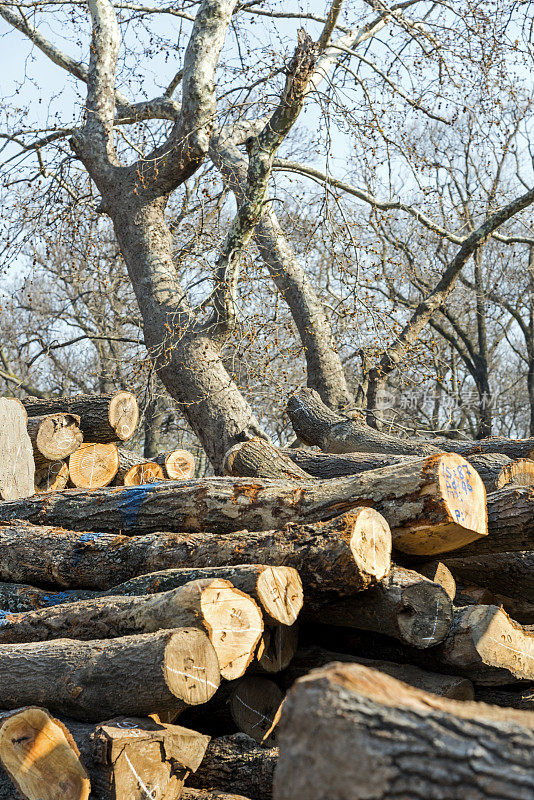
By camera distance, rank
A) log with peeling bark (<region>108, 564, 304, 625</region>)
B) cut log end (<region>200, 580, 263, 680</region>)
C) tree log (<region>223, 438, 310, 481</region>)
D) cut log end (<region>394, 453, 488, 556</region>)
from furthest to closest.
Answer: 1. tree log (<region>223, 438, 310, 481</region>)
2. cut log end (<region>394, 453, 488, 556</region>)
3. log with peeling bark (<region>108, 564, 304, 625</region>)
4. cut log end (<region>200, 580, 263, 680</region>)

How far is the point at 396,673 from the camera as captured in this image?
366 centimetres

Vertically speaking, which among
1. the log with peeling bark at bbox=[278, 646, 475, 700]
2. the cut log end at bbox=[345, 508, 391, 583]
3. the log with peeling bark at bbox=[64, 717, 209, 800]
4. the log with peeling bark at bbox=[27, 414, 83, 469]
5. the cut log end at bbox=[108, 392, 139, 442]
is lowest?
the log with peeling bark at bbox=[64, 717, 209, 800]

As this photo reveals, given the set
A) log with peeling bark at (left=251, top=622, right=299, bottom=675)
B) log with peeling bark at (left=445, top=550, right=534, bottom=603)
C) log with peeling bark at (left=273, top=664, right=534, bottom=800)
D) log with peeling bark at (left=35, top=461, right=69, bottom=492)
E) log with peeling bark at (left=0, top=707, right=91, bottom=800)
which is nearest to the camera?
log with peeling bark at (left=273, top=664, right=534, bottom=800)

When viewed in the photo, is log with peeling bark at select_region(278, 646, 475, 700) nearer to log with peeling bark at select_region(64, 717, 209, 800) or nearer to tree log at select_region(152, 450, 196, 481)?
log with peeling bark at select_region(64, 717, 209, 800)

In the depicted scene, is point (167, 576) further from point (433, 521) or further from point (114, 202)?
point (114, 202)

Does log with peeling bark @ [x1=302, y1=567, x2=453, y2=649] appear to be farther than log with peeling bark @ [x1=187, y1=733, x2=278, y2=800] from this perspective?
Yes

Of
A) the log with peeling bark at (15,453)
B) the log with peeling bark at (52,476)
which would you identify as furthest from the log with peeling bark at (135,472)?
the log with peeling bark at (15,453)

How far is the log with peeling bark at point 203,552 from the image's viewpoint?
3459mm

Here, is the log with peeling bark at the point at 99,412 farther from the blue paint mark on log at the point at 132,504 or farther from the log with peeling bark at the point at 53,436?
the blue paint mark on log at the point at 132,504

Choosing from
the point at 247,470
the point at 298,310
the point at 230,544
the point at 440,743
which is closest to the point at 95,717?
the point at 230,544

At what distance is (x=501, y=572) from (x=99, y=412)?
4092 mm

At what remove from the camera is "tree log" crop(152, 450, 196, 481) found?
7410 millimetres

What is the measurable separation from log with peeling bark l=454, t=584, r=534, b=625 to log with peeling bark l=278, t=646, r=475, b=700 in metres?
0.81

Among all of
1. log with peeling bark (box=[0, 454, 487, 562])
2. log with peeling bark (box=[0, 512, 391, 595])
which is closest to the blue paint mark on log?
log with peeling bark (box=[0, 454, 487, 562])
